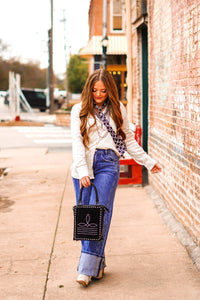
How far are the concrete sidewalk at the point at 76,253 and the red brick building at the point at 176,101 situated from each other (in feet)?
1.35

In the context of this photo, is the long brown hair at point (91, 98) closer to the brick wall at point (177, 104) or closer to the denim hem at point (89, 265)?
the denim hem at point (89, 265)

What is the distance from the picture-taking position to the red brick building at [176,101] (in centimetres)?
515

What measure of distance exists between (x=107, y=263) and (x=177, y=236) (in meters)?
1.08

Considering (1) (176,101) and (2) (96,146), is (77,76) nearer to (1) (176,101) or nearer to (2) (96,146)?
(1) (176,101)

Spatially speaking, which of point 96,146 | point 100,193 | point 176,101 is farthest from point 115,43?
point 100,193

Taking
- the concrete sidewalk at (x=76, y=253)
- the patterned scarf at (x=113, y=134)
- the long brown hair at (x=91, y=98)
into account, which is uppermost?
the long brown hair at (x=91, y=98)

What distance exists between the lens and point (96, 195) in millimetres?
4062

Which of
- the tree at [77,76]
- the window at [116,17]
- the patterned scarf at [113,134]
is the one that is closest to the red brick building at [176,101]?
the patterned scarf at [113,134]

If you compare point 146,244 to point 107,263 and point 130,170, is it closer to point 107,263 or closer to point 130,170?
point 107,263

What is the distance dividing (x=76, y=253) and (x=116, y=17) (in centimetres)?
2581

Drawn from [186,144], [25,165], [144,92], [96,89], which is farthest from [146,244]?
[25,165]

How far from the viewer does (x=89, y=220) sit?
13.3ft

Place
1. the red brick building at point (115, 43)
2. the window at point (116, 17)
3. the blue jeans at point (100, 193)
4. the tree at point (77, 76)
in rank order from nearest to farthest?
the blue jeans at point (100, 193), the red brick building at point (115, 43), the window at point (116, 17), the tree at point (77, 76)

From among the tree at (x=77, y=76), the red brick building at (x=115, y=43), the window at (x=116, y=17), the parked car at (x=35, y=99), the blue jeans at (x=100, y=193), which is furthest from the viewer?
the tree at (x=77, y=76)
